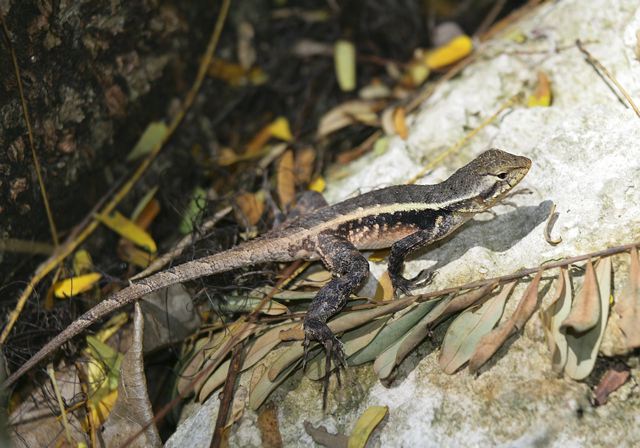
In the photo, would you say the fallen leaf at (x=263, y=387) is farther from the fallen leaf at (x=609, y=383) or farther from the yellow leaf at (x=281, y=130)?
the yellow leaf at (x=281, y=130)

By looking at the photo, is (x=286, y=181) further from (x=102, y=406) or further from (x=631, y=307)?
(x=631, y=307)

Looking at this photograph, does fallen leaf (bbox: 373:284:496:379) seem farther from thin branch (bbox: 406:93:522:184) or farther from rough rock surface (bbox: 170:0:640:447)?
thin branch (bbox: 406:93:522:184)

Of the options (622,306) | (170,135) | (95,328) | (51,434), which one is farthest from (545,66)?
(51,434)

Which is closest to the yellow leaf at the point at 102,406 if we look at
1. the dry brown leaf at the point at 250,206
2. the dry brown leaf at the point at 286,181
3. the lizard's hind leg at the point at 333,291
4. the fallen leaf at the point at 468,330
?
the lizard's hind leg at the point at 333,291

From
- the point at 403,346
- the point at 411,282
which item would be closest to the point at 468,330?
the point at 403,346

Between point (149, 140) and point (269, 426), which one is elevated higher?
point (149, 140)

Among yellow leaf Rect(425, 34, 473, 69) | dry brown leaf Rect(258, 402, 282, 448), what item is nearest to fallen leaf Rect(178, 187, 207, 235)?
dry brown leaf Rect(258, 402, 282, 448)
